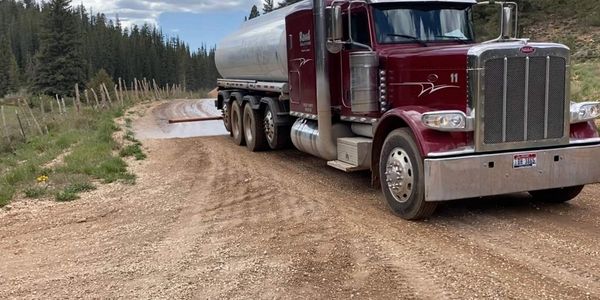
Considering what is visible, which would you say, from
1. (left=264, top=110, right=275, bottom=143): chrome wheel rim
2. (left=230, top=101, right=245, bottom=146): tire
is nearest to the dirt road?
(left=264, top=110, right=275, bottom=143): chrome wheel rim

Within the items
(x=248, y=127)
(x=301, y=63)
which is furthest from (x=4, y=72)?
(x=301, y=63)

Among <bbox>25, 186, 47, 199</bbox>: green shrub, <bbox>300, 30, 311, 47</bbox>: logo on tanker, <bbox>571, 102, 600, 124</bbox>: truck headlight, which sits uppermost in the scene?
<bbox>300, 30, 311, 47</bbox>: logo on tanker

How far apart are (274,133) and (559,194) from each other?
6.04 meters

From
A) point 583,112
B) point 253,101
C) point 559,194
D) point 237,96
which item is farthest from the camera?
point 237,96

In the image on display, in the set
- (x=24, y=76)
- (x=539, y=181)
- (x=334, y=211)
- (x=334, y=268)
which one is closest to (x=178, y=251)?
(x=334, y=268)

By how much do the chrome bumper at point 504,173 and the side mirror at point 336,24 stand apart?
8.24 ft

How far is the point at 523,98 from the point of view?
636cm

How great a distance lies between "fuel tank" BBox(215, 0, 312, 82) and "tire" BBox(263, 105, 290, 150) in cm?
75

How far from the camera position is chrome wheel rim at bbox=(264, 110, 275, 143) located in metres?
12.0

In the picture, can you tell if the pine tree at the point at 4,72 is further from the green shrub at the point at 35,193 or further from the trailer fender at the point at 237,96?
the green shrub at the point at 35,193

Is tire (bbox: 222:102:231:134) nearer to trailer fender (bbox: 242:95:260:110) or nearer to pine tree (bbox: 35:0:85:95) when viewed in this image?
trailer fender (bbox: 242:95:260:110)

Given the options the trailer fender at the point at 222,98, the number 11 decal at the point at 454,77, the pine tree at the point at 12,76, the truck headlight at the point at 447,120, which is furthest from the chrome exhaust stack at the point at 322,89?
the pine tree at the point at 12,76

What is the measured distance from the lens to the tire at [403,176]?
252 inches

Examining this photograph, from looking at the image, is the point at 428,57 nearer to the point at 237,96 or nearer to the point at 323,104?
the point at 323,104
